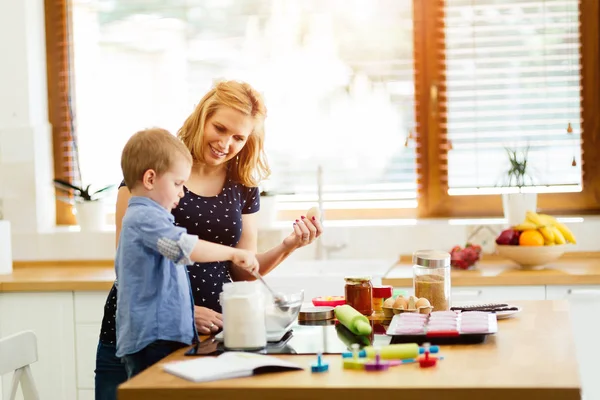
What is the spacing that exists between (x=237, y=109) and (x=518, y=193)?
184cm

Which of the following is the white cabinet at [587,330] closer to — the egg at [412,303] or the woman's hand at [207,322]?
the egg at [412,303]

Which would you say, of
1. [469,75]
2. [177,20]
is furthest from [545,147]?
[177,20]

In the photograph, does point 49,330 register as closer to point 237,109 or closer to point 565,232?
point 237,109

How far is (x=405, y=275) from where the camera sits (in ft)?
11.0

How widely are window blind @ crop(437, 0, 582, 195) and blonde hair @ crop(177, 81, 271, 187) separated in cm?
177

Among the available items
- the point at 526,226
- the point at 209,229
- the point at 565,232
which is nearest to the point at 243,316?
the point at 209,229

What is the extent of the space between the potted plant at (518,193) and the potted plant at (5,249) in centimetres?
224

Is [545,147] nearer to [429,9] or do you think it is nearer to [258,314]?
[429,9]

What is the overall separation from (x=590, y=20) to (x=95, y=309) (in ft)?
8.30

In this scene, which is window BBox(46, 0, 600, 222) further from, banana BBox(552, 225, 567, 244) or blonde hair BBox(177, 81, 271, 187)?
blonde hair BBox(177, 81, 271, 187)

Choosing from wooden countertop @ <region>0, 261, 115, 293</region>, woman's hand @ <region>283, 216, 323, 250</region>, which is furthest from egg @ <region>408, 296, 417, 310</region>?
wooden countertop @ <region>0, 261, 115, 293</region>

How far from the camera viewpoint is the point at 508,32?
3945 millimetres

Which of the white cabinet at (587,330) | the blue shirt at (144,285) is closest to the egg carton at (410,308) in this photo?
the blue shirt at (144,285)

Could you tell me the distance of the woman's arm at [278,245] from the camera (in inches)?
85.3
